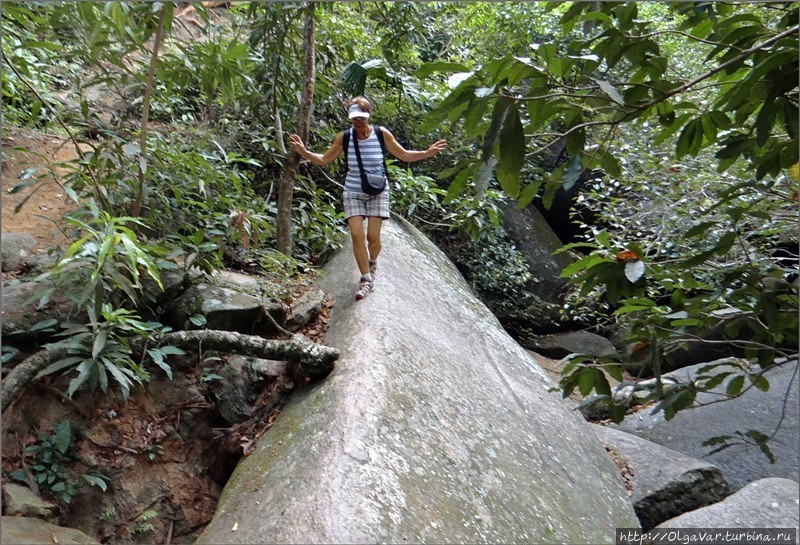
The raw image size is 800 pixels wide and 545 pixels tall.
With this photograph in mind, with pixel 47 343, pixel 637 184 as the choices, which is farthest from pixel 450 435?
pixel 637 184

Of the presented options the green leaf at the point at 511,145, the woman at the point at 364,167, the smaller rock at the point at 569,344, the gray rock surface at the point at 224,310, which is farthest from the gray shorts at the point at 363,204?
the smaller rock at the point at 569,344

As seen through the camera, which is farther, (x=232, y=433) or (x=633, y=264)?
(x=232, y=433)

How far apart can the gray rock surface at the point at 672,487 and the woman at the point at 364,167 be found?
105 inches

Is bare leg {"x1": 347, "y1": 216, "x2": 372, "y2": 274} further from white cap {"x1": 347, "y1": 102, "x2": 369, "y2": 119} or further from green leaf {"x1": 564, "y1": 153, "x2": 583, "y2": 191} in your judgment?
green leaf {"x1": 564, "y1": 153, "x2": 583, "y2": 191}

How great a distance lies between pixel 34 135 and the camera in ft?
17.0

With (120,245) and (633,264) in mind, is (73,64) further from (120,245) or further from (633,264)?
(633,264)

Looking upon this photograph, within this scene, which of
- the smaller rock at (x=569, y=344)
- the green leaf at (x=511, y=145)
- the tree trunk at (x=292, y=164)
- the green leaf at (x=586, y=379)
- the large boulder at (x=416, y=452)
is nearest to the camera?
the green leaf at (x=511, y=145)

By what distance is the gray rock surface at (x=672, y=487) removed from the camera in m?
4.55

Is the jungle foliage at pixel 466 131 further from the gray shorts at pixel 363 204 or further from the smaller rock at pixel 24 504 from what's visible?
the gray shorts at pixel 363 204

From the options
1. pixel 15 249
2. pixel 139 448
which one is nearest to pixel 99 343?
pixel 139 448

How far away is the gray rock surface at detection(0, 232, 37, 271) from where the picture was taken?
4156 mm

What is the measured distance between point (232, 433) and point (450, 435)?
132cm

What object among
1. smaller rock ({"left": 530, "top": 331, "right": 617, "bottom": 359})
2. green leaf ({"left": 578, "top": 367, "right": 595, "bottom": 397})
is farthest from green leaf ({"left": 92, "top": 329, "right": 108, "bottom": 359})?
smaller rock ({"left": 530, "top": 331, "right": 617, "bottom": 359})

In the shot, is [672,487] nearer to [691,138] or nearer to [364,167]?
[691,138]
